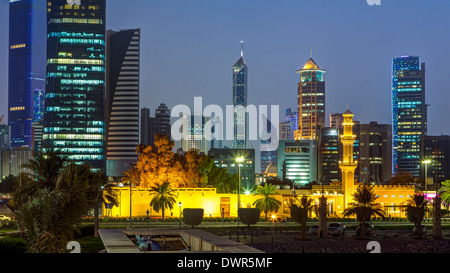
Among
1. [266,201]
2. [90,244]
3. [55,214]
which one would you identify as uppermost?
[55,214]

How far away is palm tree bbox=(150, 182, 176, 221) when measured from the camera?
7719 cm

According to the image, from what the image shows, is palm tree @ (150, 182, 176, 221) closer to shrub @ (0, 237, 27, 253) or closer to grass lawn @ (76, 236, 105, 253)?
grass lawn @ (76, 236, 105, 253)

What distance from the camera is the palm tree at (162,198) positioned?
7719cm

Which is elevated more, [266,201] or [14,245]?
[14,245]

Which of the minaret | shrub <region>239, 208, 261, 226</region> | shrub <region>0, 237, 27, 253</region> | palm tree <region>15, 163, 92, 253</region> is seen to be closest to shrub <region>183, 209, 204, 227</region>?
shrub <region>239, 208, 261, 226</region>

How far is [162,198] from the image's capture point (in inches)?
3041

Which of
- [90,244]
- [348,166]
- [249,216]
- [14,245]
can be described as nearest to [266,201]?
[249,216]

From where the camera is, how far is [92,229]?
56188 mm

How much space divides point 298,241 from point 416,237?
1090cm

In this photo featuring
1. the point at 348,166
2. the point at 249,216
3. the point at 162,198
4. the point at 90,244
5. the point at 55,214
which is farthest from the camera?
the point at 348,166

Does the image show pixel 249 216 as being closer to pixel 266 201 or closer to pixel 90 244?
pixel 266 201

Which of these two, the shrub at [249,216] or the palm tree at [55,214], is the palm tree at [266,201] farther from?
the palm tree at [55,214]
